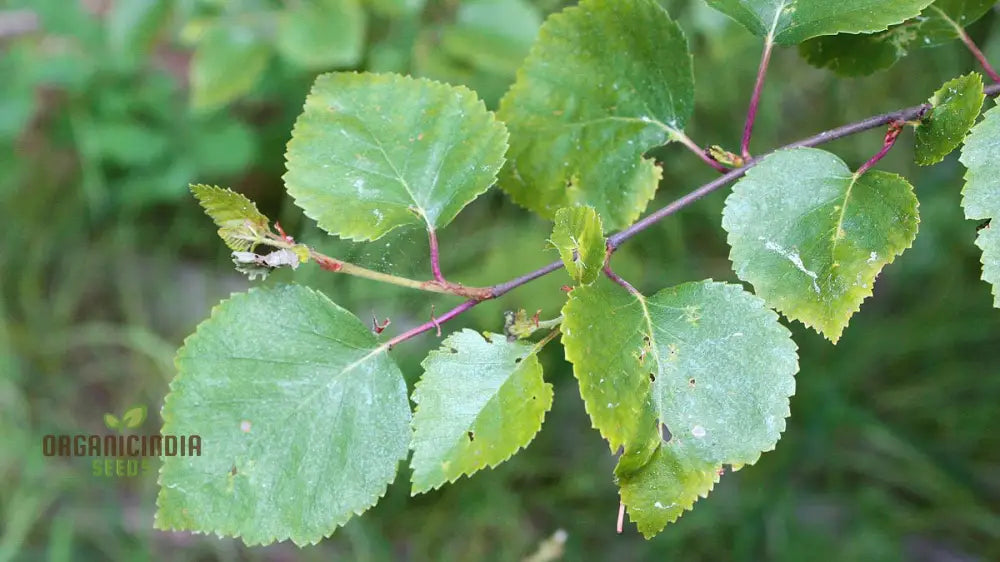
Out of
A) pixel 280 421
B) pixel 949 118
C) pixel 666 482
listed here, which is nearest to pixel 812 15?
pixel 949 118

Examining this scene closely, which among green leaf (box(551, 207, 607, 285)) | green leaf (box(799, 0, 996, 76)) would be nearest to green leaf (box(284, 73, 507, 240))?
green leaf (box(551, 207, 607, 285))

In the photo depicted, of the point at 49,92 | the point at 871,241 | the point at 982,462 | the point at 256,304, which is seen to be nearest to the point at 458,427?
the point at 256,304

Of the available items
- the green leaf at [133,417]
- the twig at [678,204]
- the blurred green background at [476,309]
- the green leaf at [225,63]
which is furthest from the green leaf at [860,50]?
the green leaf at [225,63]

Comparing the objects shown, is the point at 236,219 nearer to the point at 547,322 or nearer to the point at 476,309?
the point at 547,322

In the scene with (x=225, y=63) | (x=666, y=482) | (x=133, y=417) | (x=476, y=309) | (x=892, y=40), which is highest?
(x=892, y=40)

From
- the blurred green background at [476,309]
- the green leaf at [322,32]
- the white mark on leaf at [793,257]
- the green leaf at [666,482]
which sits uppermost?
the white mark on leaf at [793,257]

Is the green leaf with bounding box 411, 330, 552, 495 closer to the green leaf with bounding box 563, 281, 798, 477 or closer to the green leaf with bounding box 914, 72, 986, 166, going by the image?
the green leaf with bounding box 563, 281, 798, 477

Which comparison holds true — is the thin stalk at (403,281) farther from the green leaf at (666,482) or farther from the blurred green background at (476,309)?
the blurred green background at (476,309)
